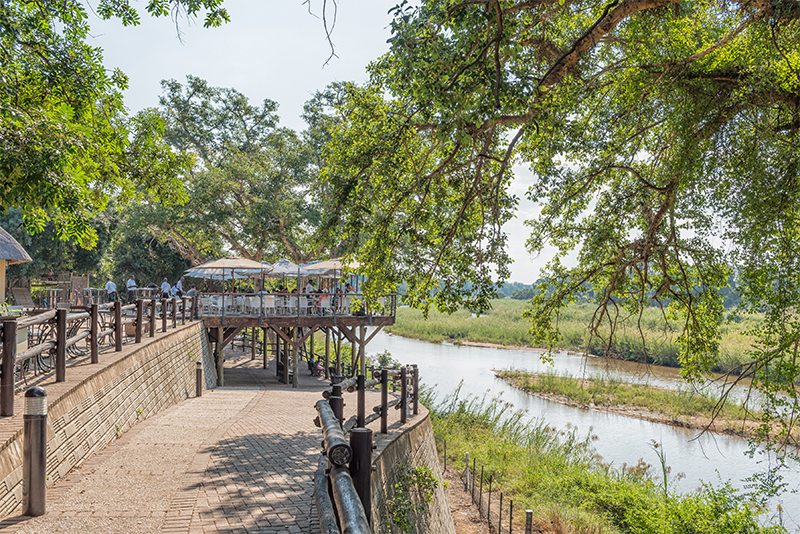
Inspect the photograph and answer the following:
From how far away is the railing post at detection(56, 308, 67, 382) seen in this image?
6.21m

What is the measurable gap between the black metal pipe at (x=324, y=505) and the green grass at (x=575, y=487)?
8290 millimetres

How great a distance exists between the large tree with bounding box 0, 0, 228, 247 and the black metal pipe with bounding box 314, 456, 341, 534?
4415mm

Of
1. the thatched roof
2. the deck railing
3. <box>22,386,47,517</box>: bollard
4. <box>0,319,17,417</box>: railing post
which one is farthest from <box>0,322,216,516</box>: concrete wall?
the deck railing

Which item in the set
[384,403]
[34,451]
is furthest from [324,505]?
[384,403]

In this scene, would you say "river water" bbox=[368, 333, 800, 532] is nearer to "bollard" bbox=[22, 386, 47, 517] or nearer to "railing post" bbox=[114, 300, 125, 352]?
"bollard" bbox=[22, 386, 47, 517]

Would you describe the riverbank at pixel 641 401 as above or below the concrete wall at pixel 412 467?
below

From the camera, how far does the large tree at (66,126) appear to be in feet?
18.0

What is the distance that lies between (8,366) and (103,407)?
231 cm

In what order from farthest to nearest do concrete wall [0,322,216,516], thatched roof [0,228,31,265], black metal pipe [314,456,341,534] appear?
1. thatched roof [0,228,31,265]
2. concrete wall [0,322,216,516]
3. black metal pipe [314,456,341,534]

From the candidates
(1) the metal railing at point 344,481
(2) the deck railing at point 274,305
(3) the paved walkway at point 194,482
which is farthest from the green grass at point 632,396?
(1) the metal railing at point 344,481

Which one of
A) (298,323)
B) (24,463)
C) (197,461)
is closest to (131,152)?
(197,461)

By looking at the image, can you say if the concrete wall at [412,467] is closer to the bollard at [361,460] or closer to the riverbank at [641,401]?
the bollard at [361,460]

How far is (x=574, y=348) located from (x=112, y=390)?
39.5 metres

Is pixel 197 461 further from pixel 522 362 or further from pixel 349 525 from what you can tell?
pixel 522 362
